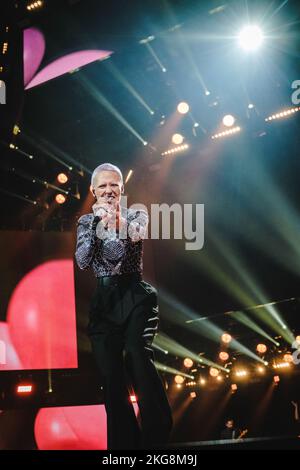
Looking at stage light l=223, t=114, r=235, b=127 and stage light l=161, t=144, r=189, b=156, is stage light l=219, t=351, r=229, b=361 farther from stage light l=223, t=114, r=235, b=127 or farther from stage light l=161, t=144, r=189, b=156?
stage light l=223, t=114, r=235, b=127

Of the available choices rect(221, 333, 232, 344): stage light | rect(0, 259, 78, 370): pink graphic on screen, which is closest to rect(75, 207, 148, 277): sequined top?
rect(0, 259, 78, 370): pink graphic on screen

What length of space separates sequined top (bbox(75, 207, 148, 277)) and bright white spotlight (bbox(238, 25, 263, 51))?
3.90 metres

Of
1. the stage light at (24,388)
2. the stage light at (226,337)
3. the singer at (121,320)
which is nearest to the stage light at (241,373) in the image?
the stage light at (226,337)

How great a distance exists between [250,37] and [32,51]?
A: 8.37ft

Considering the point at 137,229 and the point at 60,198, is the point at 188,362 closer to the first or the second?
the point at 60,198

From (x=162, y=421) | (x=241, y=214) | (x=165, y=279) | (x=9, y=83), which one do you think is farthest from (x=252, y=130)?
(x=162, y=421)

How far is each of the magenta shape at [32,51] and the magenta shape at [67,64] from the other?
88 mm

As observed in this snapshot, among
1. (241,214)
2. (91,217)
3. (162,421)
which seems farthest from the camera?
(241,214)

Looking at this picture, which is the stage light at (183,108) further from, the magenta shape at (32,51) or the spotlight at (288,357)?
the spotlight at (288,357)

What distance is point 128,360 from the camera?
6.31 ft

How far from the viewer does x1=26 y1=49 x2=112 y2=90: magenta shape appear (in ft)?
16.0
